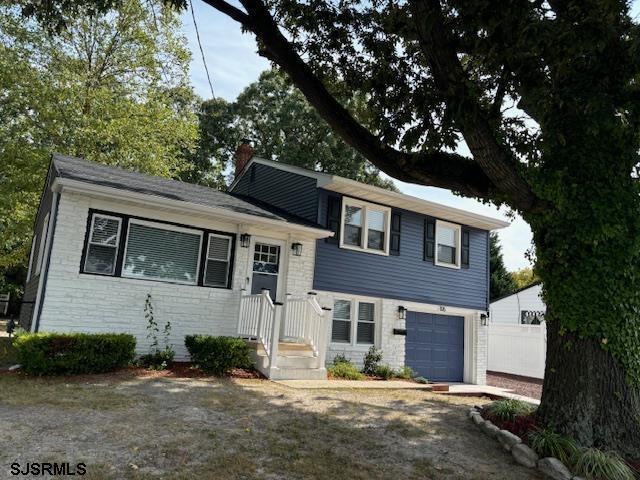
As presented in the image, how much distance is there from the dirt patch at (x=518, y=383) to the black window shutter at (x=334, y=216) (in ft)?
21.1

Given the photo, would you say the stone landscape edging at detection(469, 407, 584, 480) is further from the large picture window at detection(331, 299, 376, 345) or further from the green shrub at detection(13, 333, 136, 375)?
the large picture window at detection(331, 299, 376, 345)

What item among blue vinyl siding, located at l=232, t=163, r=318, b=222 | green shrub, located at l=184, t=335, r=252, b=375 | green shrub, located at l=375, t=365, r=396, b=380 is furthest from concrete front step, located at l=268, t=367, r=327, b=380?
blue vinyl siding, located at l=232, t=163, r=318, b=222

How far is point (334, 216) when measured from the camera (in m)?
12.7

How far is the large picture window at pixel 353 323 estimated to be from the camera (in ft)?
41.6

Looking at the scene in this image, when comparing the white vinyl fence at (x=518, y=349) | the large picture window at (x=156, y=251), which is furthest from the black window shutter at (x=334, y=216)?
the white vinyl fence at (x=518, y=349)

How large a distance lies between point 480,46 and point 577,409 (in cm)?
471

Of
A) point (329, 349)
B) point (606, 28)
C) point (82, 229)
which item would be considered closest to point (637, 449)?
point (606, 28)

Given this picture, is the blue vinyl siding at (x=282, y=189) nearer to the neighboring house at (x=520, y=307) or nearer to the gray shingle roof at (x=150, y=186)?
the gray shingle roof at (x=150, y=186)

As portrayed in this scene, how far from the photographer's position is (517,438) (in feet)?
18.9

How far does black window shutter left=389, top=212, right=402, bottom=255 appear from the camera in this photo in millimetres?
13633

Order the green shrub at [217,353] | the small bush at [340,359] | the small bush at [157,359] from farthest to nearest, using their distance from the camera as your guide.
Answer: the small bush at [340,359] → the small bush at [157,359] → the green shrub at [217,353]

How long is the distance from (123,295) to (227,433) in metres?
5.36

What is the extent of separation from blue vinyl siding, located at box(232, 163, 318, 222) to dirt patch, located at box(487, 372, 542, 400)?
299 inches

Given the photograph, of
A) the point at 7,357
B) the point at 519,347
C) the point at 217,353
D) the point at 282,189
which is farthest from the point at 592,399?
the point at 519,347
